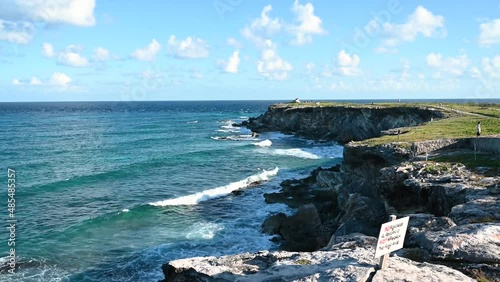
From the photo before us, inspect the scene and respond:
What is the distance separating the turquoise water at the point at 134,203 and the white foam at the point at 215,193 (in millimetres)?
94

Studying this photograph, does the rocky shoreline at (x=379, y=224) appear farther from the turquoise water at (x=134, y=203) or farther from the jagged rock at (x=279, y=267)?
the turquoise water at (x=134, y=203)

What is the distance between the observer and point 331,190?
36562 mm

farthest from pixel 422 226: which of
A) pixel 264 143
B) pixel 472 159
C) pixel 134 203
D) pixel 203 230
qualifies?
pixel 264 143

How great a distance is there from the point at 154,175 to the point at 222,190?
10.3m

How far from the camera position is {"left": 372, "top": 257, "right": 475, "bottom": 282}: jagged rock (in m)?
8.06

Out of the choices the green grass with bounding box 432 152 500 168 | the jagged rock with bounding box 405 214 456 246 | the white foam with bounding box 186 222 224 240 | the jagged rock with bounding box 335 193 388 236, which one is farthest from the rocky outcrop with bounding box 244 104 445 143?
the jagged rock with bounding box 405 214 456 246

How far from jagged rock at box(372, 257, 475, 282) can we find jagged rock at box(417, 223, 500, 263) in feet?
3.27

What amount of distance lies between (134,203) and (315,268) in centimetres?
2864

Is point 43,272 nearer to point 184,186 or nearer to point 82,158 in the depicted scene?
point 184,186

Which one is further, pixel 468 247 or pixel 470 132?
pixel 470 132

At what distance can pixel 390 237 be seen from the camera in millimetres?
8148

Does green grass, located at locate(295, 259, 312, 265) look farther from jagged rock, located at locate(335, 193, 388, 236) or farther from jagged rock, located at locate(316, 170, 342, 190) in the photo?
jagged rock, located at locate(316, 170, 342, 190)

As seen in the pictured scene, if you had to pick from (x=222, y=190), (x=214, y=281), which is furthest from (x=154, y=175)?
(x=214, y=281)

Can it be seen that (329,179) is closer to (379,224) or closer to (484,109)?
(379,224)
